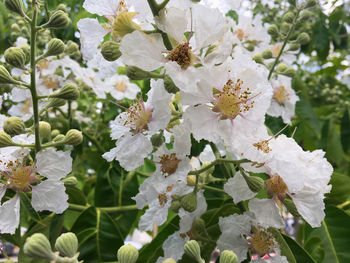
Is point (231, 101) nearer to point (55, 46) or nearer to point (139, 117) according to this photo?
point (139, 117)

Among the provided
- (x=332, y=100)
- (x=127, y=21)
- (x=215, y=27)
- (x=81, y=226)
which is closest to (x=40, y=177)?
(x=81, y=226)

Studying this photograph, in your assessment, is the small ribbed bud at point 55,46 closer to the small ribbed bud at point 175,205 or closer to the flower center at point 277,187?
the small ribbed bud at point 175,205

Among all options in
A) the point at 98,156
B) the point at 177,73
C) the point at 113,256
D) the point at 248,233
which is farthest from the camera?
the point at 98,156

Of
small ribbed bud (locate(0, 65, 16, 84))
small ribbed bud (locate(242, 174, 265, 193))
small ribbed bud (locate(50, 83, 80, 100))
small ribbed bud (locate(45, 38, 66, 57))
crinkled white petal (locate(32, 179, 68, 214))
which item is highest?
small ribbed bud (locate(45, 38, 66, 57))

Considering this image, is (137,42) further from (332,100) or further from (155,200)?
(332,100)

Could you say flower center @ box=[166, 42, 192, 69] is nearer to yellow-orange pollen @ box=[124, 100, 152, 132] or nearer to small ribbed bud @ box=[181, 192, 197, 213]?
yellow-orange pollen @ box=[124, 100, 152, 132]

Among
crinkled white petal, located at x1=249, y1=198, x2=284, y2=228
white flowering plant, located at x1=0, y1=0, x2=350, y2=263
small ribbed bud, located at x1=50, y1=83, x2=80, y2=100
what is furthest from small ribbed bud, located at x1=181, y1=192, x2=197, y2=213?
small ribbed bud, located at x1=50, y1=83, x2=80, y2=100
